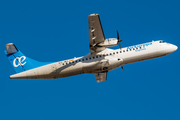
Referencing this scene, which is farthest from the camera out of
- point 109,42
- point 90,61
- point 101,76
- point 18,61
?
point 101,76

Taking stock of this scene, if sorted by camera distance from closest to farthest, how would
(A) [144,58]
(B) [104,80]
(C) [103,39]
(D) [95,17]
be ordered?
(D) [95,17] → (C) [103,39] → (A) [144,58] → (B) [104,80]

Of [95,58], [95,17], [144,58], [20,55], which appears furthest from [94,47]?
[20,55]

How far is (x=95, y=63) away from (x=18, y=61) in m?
10.9

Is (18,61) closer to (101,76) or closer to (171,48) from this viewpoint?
(101,76)

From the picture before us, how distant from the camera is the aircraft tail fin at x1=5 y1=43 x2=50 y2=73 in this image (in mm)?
34531

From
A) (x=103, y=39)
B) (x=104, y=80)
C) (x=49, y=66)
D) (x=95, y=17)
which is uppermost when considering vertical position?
(x=95, y=17)

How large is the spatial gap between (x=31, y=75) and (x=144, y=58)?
16.2 meters

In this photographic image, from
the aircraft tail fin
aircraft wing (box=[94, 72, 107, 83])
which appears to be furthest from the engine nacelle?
the aircraft tail fin

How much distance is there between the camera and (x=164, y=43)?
122ft

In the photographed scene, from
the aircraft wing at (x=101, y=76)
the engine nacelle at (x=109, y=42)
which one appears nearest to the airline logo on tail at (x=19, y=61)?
the aircraft wing at (x=101, y=76)

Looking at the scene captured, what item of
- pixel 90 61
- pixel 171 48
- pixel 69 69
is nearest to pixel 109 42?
pixel 90 61

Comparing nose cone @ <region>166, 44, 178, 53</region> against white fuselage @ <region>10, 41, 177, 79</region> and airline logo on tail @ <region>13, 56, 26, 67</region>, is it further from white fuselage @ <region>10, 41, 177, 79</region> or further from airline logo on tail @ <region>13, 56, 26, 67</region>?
airline logo on tail @ <region>13, 56, 26, 67</region>

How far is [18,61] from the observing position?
35.0m

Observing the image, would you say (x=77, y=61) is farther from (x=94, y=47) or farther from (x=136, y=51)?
(x=136, y=51)
